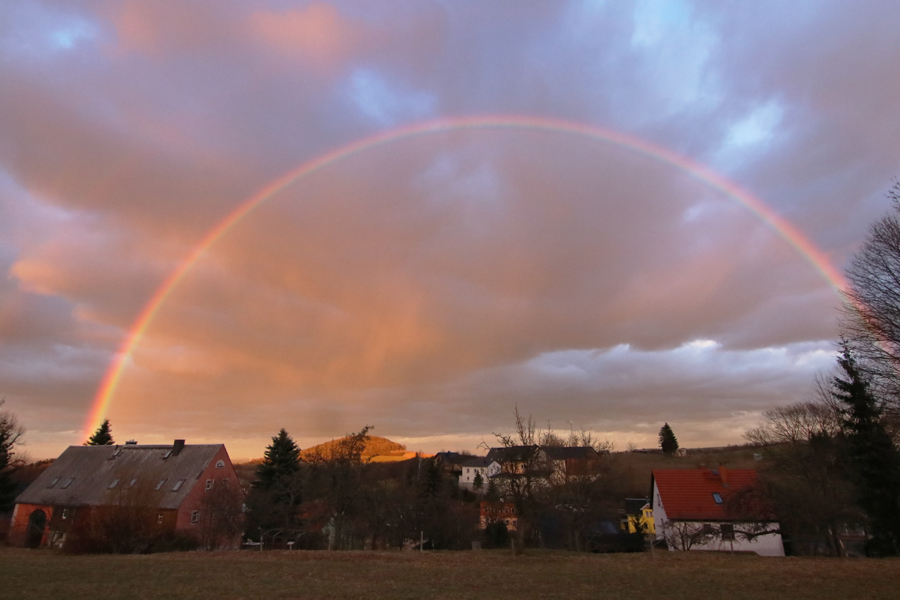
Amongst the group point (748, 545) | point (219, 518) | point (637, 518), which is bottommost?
point (748, 545)

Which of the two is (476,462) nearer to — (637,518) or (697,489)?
(637,518)

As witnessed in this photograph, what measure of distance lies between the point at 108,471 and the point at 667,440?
350ft

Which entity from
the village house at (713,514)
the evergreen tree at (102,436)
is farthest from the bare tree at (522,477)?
the evergreen tree at (102,436)

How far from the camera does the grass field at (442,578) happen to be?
501 inches

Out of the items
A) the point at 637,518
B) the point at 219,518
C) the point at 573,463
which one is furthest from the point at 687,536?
the point at 219,518

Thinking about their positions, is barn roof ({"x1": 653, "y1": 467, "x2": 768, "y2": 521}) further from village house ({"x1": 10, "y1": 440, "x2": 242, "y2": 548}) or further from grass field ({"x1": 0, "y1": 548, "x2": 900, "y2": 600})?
village house ({"x1": 10, "y1": 440, "x2": 242, "y2": 548})

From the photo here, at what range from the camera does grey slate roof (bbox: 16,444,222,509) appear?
4562 centimetres

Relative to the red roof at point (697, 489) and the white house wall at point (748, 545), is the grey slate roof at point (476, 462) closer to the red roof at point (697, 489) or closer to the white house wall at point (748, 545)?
the red roof at point (697, 489)

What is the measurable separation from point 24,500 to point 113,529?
34.0 m

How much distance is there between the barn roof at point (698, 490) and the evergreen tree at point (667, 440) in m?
74.8

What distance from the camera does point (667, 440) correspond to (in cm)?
11800

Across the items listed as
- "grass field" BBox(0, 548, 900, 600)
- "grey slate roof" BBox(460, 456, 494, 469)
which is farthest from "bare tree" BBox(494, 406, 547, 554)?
"grey slate roof" BBox(460, 456, 494, 469)

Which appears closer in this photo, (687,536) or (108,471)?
(687,536)

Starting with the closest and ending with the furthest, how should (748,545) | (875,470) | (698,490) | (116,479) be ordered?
(875,470)
(748,545)
(698,490)
(116,479)
